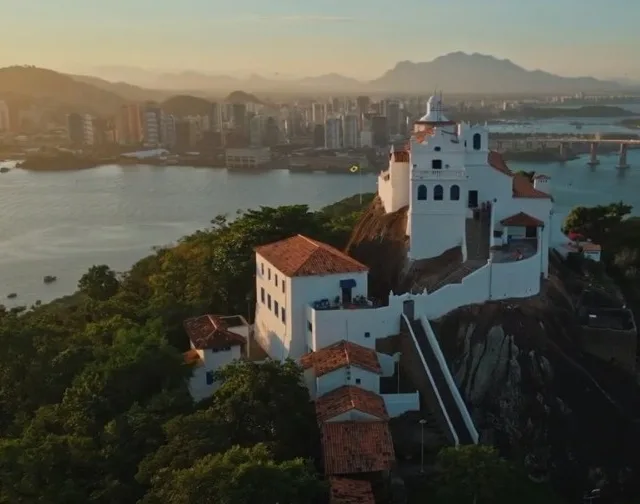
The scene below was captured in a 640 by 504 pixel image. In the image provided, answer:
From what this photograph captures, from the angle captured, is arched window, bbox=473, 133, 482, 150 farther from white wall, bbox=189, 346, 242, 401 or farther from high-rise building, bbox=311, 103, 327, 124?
high-rise building, bbox=311, 103, 327, 124

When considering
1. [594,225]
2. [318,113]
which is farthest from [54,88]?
[594,225]

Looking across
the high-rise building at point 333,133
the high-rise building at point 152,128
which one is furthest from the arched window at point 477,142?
the high-rise building at point 152,128

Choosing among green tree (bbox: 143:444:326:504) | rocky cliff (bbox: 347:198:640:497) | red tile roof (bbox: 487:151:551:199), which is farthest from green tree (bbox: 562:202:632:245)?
green tree (bbox: 143:444:326:504)

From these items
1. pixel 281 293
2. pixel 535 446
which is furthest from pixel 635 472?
pixel 281 293

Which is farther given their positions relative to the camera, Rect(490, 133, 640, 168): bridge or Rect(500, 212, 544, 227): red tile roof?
Rect(490, 133, 640, 168): bridge

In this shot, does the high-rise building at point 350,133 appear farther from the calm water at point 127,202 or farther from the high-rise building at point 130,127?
the high-rise building at point 130,127

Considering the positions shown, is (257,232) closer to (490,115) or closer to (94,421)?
(94,421)
